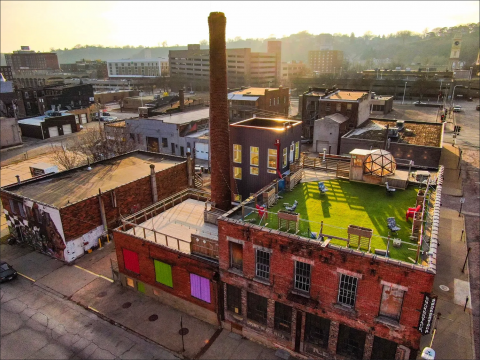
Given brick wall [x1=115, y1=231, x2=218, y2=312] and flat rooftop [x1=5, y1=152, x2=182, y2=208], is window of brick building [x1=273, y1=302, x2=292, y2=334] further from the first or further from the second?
flat rooftop [x1=5, y1=152, x2=182, y2=208]

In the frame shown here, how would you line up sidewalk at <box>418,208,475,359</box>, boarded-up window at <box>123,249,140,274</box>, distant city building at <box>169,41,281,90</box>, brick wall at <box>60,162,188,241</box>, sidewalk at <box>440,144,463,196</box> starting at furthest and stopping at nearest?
1. distant city building at <box>169,41,281,90</box>
2. sidewalk at <box>440,144,463,196</box>
3. brick wall at <box>60,162,188,241</box>
4. boarded-up window at <box>123,249,140,274</box>
5. sidewalk at <box>418,208,475,359</box>

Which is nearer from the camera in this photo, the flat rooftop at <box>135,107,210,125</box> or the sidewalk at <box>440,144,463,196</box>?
the sidewalk at <box>440,144,463,196</box>

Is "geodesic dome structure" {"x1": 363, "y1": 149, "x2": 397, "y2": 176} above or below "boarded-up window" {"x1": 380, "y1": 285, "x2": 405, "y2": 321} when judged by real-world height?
above

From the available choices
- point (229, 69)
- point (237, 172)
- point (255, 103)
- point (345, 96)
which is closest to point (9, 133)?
point (255, 103)

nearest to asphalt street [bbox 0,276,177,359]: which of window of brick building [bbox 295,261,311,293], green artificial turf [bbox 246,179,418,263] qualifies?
window of brick building [bbox 295,261,311,293]

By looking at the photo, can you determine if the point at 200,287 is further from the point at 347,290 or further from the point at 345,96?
the point at 345,96

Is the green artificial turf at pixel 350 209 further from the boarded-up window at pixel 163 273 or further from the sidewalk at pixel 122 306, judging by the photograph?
the sidewalk at pixel 122 306
